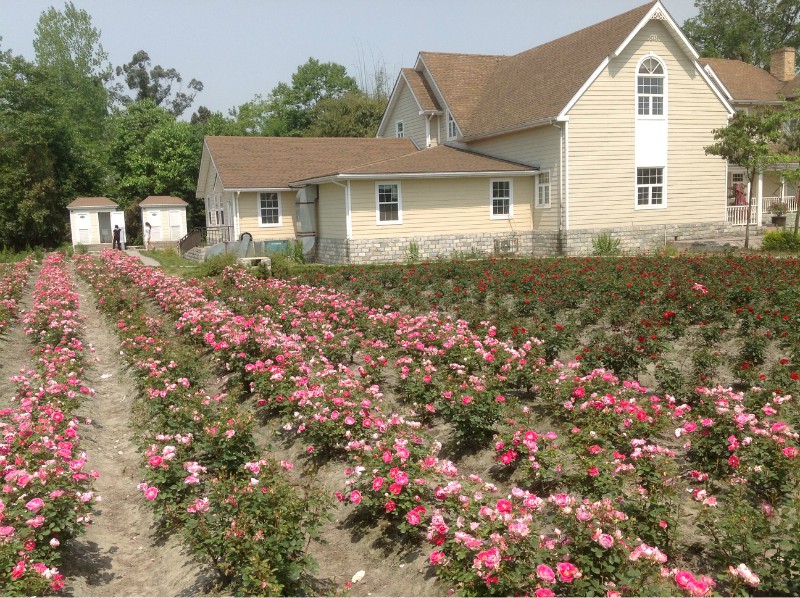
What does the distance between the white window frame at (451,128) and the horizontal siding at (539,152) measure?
2506mm

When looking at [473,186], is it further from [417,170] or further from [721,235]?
[721,235]

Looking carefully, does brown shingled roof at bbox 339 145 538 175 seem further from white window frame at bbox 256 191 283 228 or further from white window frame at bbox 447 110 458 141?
white window frame at bbox 256 191 283 228

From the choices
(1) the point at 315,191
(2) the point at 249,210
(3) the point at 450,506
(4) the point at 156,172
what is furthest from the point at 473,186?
(4) the point at 156,172

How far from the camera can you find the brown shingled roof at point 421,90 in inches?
1222

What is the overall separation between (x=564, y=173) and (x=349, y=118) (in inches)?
1110

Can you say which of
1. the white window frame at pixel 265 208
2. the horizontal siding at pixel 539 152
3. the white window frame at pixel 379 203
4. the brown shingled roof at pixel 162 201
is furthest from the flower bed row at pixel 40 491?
the brown shingled roof at pixel 162 201

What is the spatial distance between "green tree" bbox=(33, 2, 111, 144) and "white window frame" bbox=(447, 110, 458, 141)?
44.8 meters

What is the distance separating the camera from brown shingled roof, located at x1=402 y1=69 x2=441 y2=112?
3103cm

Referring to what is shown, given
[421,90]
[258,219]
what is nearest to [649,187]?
[421,90]

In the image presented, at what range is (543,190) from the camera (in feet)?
84.1

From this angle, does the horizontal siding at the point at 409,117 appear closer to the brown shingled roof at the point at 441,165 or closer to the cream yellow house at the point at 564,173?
the cream yellow house at the point at 564,173

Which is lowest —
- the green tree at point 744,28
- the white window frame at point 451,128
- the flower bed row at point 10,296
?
the flower bed row at point 10,296

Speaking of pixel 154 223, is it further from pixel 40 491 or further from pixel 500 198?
pixel 40 491

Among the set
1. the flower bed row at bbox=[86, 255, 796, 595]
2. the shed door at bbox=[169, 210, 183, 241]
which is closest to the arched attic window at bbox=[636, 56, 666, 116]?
the flower bed row at bbox=[86, 255, 796, 595]
